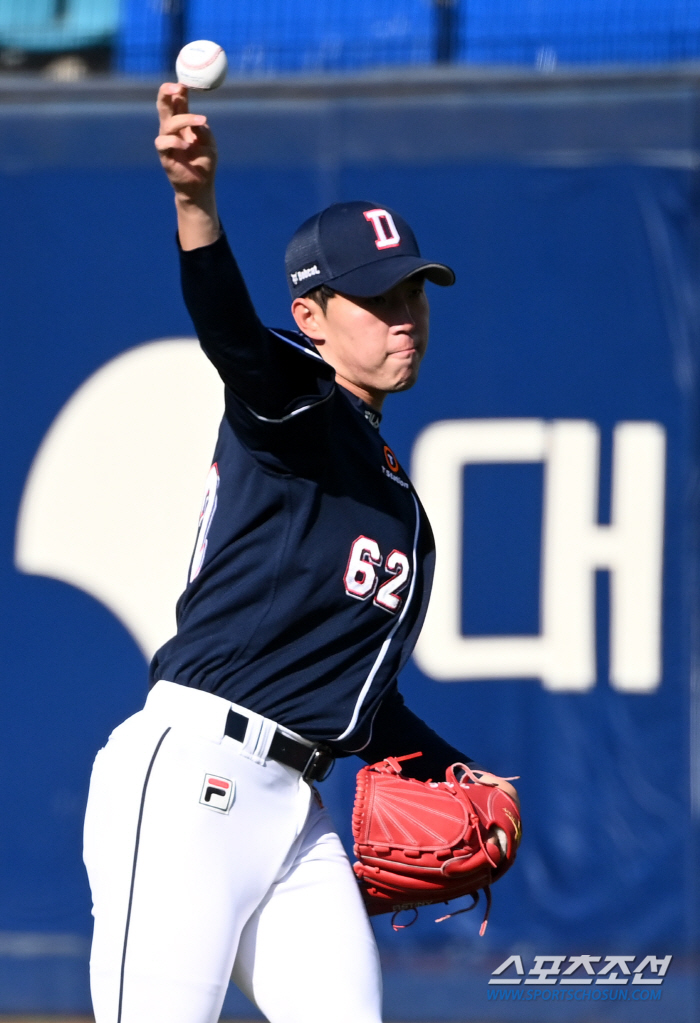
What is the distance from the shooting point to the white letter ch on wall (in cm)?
395

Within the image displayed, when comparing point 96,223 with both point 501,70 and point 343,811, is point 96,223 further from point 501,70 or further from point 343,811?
point 343,811

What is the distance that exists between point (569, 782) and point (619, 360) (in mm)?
1359

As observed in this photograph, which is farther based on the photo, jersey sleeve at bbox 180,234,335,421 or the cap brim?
the cap brim

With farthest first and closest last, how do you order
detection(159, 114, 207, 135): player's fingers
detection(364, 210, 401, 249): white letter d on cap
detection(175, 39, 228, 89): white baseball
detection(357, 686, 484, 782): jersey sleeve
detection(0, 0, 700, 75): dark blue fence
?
detection(0, 0, 700, 75): dark blue fence → detection(357, 686, 484, 782): jersey sleeve → detection(364, 210, 401, 249): white letter d on cap → detection(175, 39, 228, 89): white baseball → detection(159, 114, 207, 135): player's fingers

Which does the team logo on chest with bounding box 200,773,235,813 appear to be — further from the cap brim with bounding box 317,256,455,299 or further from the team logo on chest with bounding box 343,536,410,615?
the cap brim with bounding box 317,256,455,299

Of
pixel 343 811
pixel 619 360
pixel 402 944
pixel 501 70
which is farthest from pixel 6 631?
pixel 501 70

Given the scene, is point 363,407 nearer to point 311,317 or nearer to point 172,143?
point 311,317

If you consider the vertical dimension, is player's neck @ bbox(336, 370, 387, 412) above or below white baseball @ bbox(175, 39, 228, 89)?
below

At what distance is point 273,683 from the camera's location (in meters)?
1.71

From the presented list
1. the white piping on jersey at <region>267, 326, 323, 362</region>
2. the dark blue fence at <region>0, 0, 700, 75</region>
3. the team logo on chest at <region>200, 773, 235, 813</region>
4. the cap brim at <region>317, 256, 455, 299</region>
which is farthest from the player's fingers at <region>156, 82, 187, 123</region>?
the dark blue fence at <region>0, 0, 700, 75</region>

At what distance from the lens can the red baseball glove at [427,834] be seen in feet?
5.99

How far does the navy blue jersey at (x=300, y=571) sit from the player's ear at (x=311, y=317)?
0.12m

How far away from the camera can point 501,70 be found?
A: 4168mm

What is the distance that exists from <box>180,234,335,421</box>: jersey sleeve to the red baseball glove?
635mm
